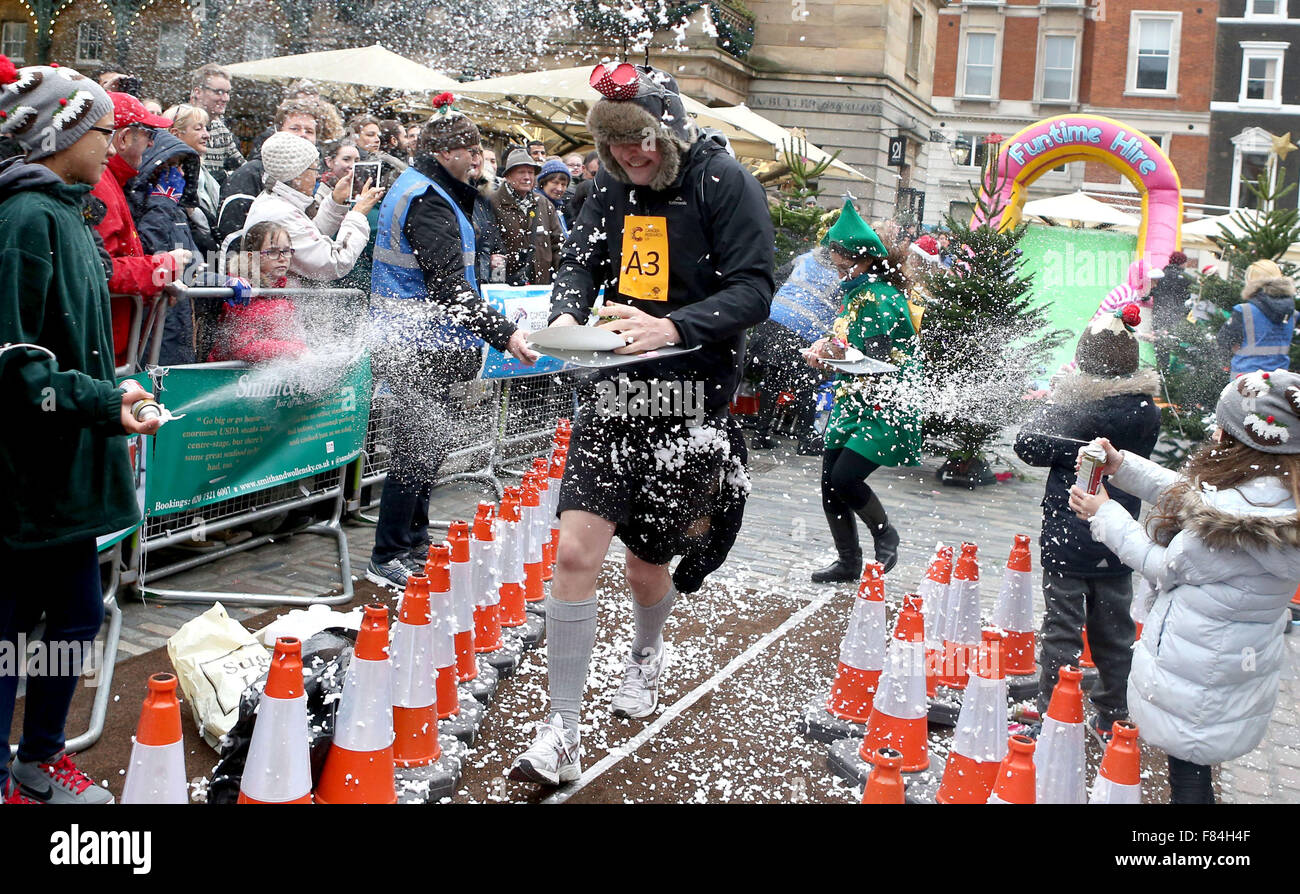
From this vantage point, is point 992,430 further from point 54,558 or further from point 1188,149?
point 1188,149

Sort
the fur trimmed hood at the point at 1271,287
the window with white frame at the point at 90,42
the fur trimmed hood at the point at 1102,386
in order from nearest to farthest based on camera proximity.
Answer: the fur trimmed hood at the point at 1102,386, the fur trimmed hood at the point at 1271,287, the window with white frame at the point at 90,42

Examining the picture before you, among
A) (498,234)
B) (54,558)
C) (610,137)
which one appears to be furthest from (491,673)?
(498,234)

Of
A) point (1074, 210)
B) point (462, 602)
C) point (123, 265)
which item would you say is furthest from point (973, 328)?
point (1074, 210)

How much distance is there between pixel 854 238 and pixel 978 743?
11.7 feet

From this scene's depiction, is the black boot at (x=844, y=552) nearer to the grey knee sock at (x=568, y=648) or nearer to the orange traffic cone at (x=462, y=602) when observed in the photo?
the orange traffic cone at (x=462, y=602)

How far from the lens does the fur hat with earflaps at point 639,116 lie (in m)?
3.74

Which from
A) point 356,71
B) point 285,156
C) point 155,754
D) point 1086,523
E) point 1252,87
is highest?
point 1252,87

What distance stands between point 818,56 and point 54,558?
23088 mm

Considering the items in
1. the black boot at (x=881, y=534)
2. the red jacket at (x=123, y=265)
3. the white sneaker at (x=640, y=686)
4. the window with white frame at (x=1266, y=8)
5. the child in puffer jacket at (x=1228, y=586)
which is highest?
the window with white frame at (x=1266, y=8)

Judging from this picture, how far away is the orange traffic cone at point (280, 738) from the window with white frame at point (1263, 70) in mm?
36421

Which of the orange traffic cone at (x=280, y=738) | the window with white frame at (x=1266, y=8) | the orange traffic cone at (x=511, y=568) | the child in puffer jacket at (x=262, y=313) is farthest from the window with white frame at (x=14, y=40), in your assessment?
the window with white frame at (x=1266, y=8)

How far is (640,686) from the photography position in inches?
171

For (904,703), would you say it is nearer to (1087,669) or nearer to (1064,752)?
(1064,752)
